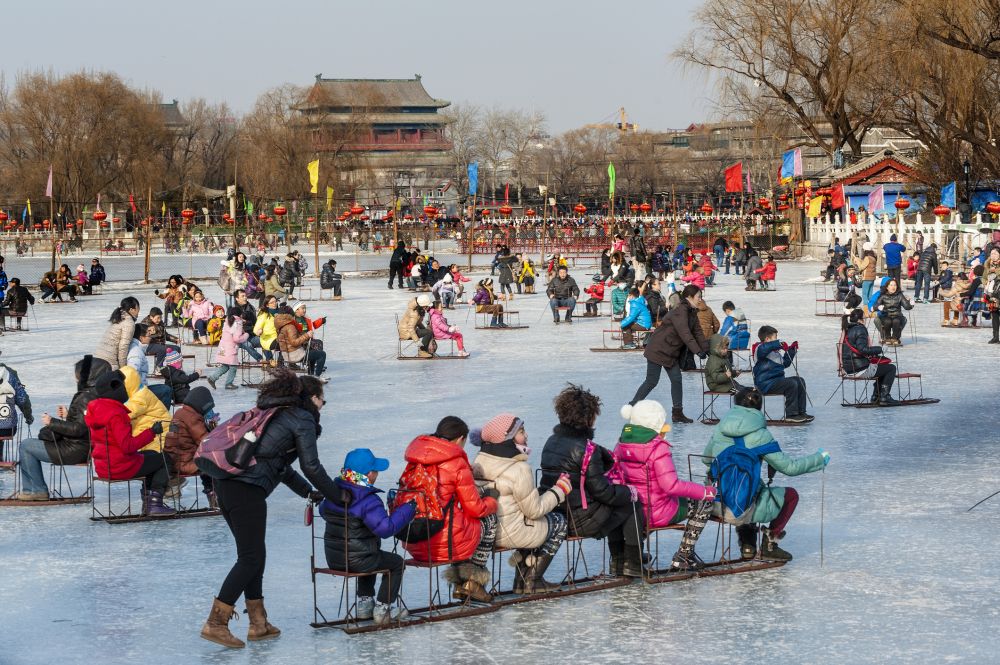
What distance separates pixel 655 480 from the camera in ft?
22.2

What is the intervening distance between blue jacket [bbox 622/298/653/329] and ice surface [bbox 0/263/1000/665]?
4.56 meters

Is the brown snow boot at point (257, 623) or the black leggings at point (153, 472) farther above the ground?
the black leggings at point (153, 472)

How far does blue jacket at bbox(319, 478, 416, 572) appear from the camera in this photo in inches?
235

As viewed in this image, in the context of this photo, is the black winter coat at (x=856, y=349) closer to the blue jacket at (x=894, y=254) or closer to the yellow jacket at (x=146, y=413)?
the yellow jacket at (x=146, y=413)

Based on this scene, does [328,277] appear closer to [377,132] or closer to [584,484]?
[584,484]

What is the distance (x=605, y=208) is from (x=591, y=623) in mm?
69031

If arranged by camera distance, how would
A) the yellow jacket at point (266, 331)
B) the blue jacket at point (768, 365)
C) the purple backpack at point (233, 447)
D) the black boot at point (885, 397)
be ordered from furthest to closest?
the yellow jacket at point (266, 331) < the black boot at point (885, 397) < the blue jacket at point (768, 365) < the purple backpack at point (233, 447)

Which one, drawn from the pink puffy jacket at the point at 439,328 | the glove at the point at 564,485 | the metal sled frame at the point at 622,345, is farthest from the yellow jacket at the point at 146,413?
the metal sled frame at the point at 622,345

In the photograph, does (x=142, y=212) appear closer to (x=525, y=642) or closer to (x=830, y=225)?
(x=830, y=225)

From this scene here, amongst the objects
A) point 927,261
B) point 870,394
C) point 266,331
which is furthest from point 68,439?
point 927,261

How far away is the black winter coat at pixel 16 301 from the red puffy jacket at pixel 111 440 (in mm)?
14625

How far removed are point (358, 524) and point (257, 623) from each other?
678 millimetres

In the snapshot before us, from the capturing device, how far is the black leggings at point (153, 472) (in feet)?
27.8

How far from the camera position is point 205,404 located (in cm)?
823
